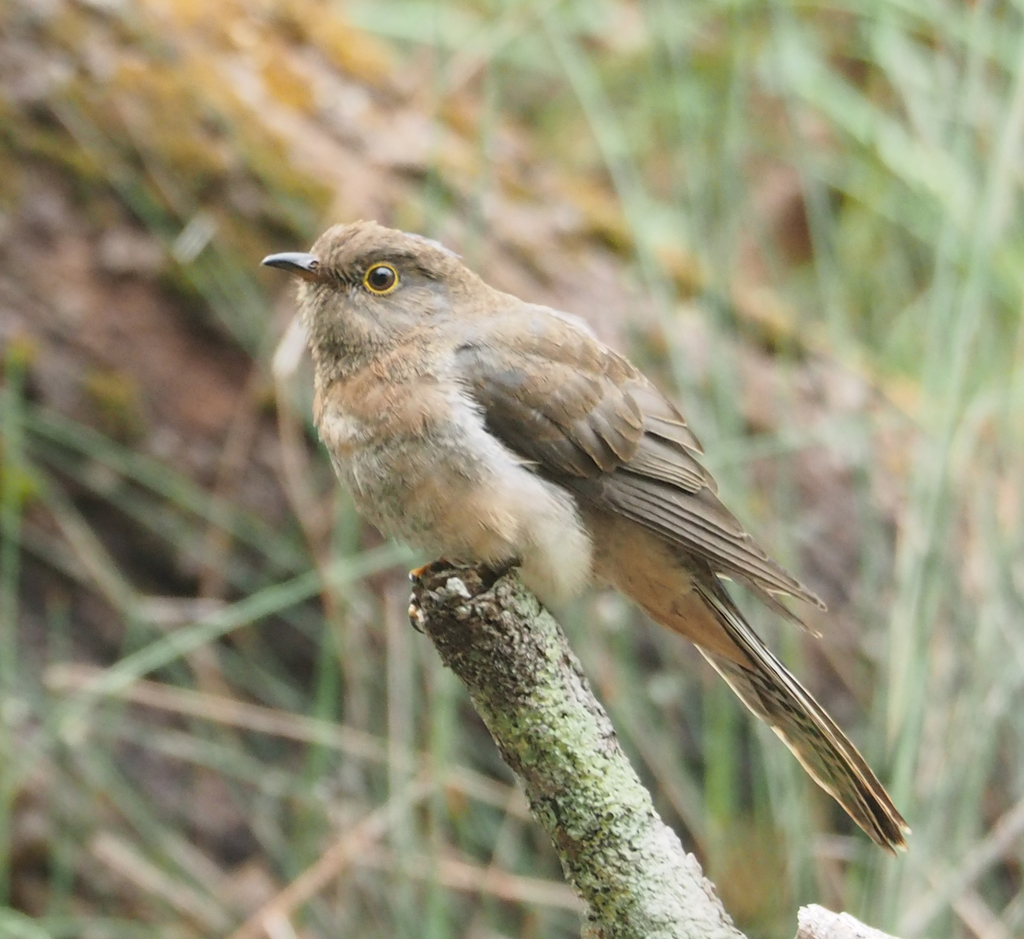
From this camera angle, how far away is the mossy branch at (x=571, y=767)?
6.40 ft

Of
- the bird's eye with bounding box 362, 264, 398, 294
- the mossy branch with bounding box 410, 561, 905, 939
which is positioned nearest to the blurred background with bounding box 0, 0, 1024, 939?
the bird's eye with bounding box 362, 264, 398, 294

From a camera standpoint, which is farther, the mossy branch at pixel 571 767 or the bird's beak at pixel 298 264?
the bird's beak at pixel 298 264

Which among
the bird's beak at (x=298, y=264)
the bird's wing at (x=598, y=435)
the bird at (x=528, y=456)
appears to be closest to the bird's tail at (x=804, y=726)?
the bird at (x=528, y=456)

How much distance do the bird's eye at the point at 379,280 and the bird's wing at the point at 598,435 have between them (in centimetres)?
28

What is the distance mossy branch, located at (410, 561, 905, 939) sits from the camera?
76.7 inches

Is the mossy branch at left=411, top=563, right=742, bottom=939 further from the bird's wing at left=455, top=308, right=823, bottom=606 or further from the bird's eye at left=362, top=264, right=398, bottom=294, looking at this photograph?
the bird's eye at left=362, top=264, right=398, bottom=294

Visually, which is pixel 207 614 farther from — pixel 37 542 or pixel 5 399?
pixel 5 399

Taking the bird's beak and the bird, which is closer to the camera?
the bird

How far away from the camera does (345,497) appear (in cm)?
368

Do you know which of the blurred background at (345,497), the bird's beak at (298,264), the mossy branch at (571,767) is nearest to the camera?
the mossy branch at (571,767)

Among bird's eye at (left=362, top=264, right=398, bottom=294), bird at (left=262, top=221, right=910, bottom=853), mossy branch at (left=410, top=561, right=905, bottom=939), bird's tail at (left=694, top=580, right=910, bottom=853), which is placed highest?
bird's eye at (left=362, top=264, right=398, bottom=294)

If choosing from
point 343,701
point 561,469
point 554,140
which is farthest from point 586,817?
point 554,140

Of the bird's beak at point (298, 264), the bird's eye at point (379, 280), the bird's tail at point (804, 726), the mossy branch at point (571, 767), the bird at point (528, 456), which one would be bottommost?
the mossy branch at point (571, 767)

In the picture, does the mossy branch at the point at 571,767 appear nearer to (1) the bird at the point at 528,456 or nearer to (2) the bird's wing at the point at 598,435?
(1) the bird at the point at 528,456
